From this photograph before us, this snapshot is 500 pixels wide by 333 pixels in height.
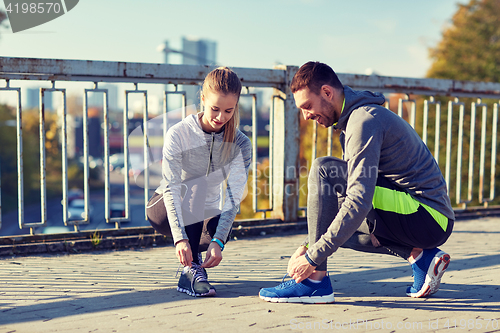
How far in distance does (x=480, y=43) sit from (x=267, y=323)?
1088 inches

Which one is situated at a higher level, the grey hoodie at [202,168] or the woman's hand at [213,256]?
the grey hoodie at [202,168]

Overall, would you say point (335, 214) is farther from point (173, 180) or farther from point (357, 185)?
point (173, 180)

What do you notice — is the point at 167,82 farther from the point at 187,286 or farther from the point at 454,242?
the point at 454,242

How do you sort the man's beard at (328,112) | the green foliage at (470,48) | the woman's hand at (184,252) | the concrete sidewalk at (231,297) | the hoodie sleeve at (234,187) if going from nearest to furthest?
the concrete sidewalk at (231,297) → the man's beard at (328,112) → the woman's hand at (184,252) → the hoodie sleeve at (234,187) → the green foliage at (470,48)

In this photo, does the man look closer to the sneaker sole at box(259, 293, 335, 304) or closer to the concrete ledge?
the sneaker sole at box(259, 293, 335, 304)

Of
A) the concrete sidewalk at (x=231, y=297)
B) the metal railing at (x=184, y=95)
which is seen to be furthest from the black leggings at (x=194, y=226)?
the metal railing at (x=184, y=95)

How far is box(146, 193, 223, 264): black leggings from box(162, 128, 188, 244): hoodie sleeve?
0.10 meters

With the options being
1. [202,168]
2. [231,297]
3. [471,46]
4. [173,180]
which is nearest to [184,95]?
[202,168]

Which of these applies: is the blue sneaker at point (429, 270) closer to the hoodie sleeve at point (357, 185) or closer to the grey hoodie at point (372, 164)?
the grey hoodie at point (372, 164)

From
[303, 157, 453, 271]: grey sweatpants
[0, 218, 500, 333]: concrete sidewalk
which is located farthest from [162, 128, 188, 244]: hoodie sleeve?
[303, 157, 453, 271]: grey sweatpants

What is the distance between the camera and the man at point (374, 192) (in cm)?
231

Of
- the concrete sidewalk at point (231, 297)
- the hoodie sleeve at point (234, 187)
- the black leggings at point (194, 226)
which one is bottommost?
the concrete sidewalk at point (231, 297)

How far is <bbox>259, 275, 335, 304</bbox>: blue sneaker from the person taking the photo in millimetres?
2457

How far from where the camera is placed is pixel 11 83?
3547 mm
